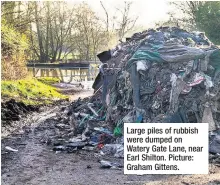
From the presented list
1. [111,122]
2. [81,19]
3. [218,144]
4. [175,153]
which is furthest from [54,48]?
[175,153]

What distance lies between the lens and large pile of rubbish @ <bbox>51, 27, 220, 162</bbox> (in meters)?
6.73

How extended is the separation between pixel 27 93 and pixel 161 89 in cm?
749

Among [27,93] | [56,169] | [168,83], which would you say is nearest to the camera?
[56,169]

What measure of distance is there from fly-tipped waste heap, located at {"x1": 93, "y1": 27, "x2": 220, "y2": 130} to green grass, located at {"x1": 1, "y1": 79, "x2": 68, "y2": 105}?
483cm

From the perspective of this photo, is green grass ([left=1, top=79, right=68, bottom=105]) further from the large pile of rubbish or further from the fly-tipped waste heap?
the fly-tipped waste heap

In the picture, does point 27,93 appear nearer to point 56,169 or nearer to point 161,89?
point 161,89

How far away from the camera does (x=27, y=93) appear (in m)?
13.2

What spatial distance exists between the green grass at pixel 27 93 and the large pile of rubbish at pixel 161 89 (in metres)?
4.26

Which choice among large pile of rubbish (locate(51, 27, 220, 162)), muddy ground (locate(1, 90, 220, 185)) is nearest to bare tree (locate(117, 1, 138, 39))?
large pile of rubbish (locate(51, 27, 220, 162))

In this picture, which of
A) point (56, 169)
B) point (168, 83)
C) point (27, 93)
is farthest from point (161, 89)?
point (27, 93)

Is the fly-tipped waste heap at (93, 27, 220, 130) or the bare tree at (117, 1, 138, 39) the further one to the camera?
the bare tree at (117, 1, 138, 39)

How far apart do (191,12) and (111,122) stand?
29.9 ft

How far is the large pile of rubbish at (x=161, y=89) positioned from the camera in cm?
673

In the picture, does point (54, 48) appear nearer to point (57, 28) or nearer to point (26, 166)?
point (57, 28)
